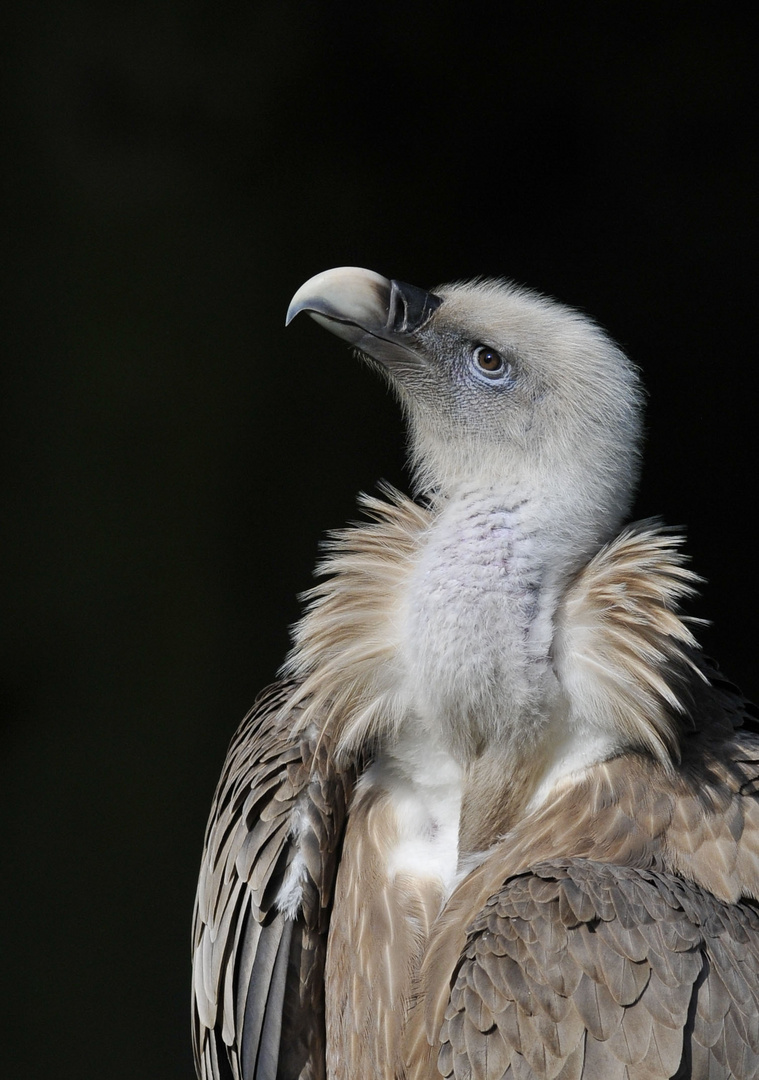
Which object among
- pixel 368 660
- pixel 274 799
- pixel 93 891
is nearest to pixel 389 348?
pixel 368 660

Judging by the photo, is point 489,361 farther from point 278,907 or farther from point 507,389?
point 278,907

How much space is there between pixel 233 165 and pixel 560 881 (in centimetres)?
265

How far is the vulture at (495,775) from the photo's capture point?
152 centimetres

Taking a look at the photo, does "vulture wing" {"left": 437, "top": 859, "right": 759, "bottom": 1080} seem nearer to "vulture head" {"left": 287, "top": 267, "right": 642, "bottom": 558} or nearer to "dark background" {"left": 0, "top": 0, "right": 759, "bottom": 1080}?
"vulture head" {"left": 287, "top": 267, "right": 642, "bottom": 558}

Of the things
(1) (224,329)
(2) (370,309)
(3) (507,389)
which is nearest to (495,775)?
(3) (507,389)

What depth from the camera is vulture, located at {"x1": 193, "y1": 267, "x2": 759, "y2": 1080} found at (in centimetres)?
152

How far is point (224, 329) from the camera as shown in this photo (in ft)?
11.9

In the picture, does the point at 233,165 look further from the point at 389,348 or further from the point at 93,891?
the point at 93,891

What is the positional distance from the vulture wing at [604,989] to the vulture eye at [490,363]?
799mm

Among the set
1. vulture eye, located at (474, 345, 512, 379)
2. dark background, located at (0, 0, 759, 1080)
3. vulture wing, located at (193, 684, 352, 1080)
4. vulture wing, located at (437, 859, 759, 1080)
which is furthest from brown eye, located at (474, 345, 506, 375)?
dark background, located at (0, 0, 759, 1080)

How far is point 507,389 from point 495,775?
24.6 inches

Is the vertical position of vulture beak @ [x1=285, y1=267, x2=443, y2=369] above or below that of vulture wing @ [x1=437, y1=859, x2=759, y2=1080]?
above

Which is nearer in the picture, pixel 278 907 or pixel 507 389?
pixel 507 389

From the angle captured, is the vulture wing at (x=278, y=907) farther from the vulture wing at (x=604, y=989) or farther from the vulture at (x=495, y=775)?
the vulture wing at (x=604, y=989)
